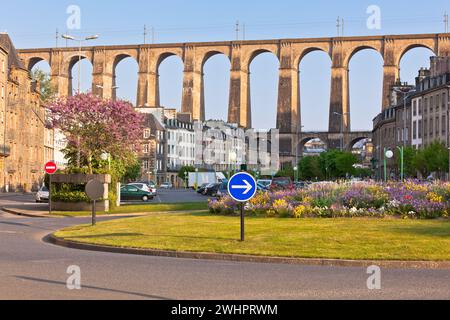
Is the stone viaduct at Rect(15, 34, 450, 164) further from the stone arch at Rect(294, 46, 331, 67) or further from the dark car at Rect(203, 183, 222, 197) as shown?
the dark car at Rect(203, 183, 222, 197)

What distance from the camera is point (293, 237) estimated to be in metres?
20.2

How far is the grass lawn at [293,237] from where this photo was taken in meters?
17.8

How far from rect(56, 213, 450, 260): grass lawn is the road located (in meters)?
1.41

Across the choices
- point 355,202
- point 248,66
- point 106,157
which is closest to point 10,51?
point 106,157

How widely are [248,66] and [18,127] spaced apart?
223 feet

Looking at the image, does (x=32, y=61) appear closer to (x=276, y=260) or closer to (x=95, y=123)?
(x=95, y=123)

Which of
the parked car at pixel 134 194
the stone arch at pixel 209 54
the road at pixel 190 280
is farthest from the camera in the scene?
the stone arch at pixel 209 54

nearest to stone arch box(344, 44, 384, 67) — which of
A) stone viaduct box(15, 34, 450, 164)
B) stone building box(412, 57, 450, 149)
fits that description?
stone viaduct box(15, 34, 450, 164)

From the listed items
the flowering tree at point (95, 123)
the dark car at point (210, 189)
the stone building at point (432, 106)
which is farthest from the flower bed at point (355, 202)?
the stone building at point (432, 106)

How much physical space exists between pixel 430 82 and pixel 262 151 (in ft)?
313

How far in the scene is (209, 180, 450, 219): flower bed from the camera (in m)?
26.4

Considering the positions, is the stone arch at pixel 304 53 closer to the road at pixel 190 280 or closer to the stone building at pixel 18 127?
the stone building at pixel 18 127

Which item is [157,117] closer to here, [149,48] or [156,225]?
[149,48]

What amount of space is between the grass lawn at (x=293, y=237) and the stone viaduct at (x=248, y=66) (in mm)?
109891
